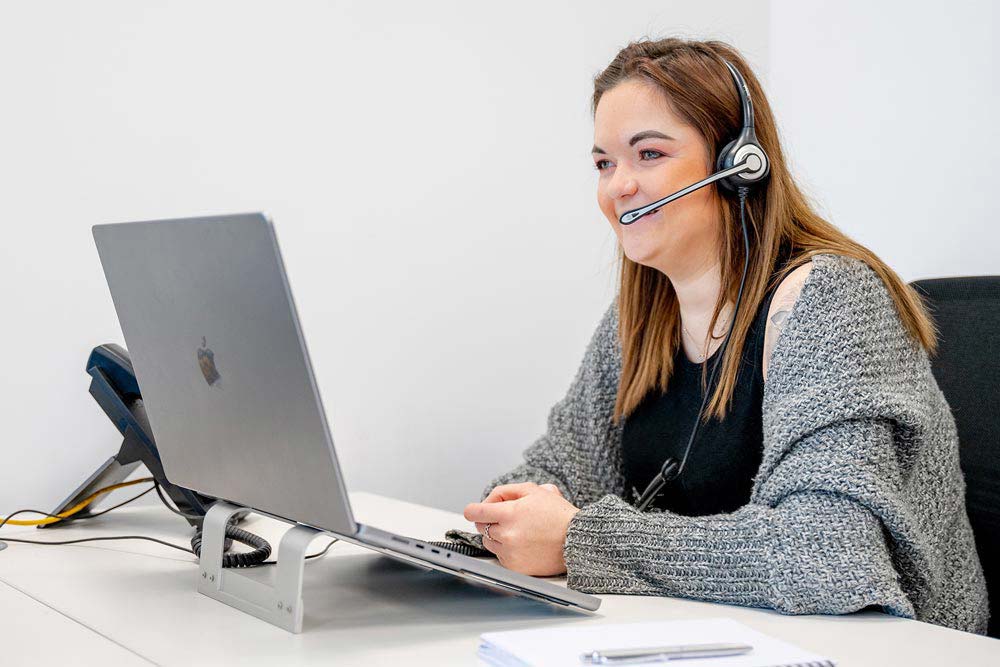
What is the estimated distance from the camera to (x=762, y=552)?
947 millimetres

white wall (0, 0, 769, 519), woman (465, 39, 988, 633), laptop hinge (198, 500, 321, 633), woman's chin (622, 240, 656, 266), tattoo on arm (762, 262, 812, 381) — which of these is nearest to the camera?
laptop hinge (198, 500, 321, 633)

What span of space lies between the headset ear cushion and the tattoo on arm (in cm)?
14

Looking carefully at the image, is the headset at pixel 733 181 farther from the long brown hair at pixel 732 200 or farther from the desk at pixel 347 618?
the desk at pixel 347 618

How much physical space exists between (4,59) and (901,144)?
4.86 ft

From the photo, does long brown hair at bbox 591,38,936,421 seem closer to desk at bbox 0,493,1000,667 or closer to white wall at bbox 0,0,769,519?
desk at bbox 0,493,1000,667

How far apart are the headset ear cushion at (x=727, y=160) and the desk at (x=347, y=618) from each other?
1.74 ft

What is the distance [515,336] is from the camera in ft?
6.18

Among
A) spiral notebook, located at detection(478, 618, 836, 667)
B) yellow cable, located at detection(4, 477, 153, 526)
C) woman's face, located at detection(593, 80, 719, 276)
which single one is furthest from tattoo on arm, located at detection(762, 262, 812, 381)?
yellow cable, located at detection(4, 477, 153, 526)

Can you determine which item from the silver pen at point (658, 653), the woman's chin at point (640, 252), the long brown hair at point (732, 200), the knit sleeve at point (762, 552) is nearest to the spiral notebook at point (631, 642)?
the silver pen at point (658, 653)

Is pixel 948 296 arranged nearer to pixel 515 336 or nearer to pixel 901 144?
pixel 901 144

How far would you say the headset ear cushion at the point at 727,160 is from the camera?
1.21m

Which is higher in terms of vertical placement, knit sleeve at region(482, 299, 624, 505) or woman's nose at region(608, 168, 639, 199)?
woman's nose at region(608, 168, 639, 199)

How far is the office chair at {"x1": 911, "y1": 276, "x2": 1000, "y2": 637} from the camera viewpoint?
4.04 ft

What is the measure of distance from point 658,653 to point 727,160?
68cm
